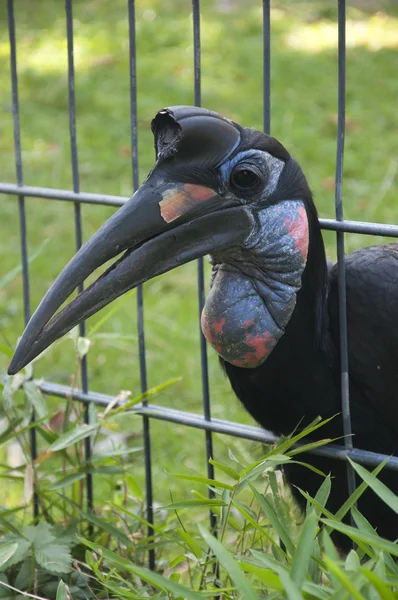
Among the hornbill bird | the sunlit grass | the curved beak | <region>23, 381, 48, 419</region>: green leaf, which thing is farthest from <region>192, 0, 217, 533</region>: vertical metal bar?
the sunlit grass

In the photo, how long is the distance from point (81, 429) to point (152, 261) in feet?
1.85

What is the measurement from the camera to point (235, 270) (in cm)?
208

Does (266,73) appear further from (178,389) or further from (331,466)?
(178,389)

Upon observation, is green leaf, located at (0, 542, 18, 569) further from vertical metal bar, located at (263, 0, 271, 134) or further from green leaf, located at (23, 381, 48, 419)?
vertical metal bar, located at (263, 0, 271, 134)

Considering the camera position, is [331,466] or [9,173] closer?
[331,466]

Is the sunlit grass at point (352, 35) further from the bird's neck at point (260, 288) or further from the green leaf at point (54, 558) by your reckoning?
the green leaf at point (54, 558)

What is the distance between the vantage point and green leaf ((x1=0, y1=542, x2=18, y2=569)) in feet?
6.23

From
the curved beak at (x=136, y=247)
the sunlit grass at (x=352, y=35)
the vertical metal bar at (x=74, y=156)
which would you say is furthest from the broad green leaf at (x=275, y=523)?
the sunlit grass at (x=352, y=35)

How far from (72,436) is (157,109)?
4.11 m

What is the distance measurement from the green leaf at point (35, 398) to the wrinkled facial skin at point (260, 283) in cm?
51

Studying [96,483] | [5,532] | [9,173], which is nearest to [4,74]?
[9,173]

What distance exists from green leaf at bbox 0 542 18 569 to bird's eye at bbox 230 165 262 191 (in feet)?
2.82

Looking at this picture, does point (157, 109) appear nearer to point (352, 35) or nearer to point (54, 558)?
point (352, 35)

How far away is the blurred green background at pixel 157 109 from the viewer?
12.6ft
